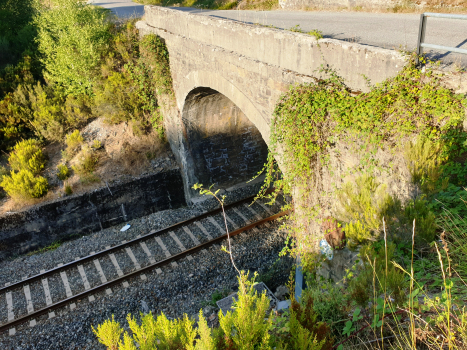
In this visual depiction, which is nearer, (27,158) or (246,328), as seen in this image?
(246,328)

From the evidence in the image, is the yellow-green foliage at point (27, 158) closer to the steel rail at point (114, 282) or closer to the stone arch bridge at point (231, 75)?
the stone arch bridge at point (231, 75)

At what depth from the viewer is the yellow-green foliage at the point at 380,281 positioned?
2662 millimetres

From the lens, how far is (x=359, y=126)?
385 cm

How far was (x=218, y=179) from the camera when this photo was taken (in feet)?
33.8

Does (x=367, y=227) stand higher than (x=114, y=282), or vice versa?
(x=367, y=227)

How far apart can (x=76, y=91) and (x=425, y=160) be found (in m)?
10.5

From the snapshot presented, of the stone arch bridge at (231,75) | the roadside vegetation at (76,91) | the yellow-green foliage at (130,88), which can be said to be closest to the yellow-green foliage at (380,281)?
the stone arch bridge at (231,75)

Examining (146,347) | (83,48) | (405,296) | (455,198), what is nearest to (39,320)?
(146,347)

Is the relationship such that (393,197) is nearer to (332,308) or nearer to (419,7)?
(332,308)

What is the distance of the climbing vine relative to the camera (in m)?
3.20

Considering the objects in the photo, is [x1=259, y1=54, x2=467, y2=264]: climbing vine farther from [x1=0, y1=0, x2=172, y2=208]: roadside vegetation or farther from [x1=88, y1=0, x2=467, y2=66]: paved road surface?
[x1=0, y1=0, x2=172, y2=208]: roadside vegetation

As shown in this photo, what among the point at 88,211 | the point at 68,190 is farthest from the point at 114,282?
the point at 68,190

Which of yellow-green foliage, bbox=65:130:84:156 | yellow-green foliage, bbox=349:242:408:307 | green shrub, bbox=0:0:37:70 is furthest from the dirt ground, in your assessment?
yellow-green foliage, bbox=349:242:408:307

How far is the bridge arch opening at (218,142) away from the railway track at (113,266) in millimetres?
1522
